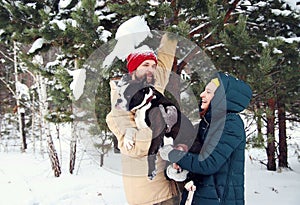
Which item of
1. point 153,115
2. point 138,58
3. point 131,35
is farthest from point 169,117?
point 131,35

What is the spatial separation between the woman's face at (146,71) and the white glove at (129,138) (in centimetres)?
35

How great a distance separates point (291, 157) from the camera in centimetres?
824

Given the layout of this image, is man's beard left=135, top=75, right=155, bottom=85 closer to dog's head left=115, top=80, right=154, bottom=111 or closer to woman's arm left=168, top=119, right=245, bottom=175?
dog's head left=115, top=80, right=154, bottom=111

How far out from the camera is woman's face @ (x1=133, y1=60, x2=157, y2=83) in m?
1.99

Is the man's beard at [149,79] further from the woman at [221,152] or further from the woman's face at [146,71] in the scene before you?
the woman at [221,152]

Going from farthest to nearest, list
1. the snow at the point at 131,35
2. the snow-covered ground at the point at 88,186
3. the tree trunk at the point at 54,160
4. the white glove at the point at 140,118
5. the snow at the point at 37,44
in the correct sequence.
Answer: the tree trunk at the point at 54,160 → the snow-covered ground at the point at 88,186 → the snow at the point at 37,44 → the snow at the point at 131,35 → the white glove at the point at 140,118

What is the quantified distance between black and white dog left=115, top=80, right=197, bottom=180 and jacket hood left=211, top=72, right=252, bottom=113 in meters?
0.23

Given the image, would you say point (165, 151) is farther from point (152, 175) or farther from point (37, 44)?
point (37, 44)

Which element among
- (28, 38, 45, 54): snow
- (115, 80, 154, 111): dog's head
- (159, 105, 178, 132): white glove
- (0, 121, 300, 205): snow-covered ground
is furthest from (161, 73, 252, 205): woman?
(28, 38, 45, 54): snow

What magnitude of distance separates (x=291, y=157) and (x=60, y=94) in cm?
665

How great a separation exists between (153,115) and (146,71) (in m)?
0.36

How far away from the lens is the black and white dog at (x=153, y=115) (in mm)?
1771

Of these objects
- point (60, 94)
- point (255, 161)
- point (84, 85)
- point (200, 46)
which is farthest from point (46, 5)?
point (255, 161)

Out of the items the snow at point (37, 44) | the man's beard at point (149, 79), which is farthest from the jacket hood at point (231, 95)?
the snow at point (37, 44)
